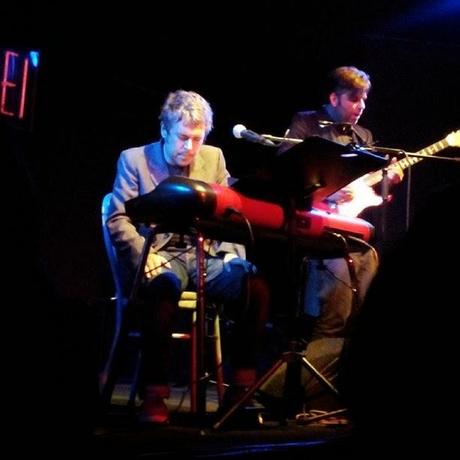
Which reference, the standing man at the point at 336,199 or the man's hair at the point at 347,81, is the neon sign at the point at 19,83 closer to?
the standing man at the point at 336,199

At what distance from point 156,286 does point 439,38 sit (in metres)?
3.95

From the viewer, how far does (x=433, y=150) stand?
4664 mm

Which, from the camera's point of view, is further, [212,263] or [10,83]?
[10,83]

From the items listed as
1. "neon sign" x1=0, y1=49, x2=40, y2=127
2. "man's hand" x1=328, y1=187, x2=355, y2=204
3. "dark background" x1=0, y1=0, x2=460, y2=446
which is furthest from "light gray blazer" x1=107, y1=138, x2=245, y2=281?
"neon sign" x1=0, y1=49, x2=40, y2=127

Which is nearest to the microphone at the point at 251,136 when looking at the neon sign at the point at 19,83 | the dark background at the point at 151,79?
the dark background at the point at 151,79

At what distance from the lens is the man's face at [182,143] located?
3115 millimetres

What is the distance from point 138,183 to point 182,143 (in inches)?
9.6

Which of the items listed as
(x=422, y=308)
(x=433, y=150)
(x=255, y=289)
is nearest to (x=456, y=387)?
(x=422, y=308)

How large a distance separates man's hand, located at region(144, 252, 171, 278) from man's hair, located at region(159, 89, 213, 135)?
0.59 metres

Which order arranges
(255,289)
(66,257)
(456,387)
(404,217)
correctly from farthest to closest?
(404,217), (66,257), (255,289), (456,387)

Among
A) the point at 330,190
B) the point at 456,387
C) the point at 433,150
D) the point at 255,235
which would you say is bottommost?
the point at 456,387

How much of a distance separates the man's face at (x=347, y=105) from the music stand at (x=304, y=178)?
1.70 meters

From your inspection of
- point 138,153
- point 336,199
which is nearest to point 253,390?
point 138,153

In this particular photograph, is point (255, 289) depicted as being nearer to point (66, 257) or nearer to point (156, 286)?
point (156, 286)
